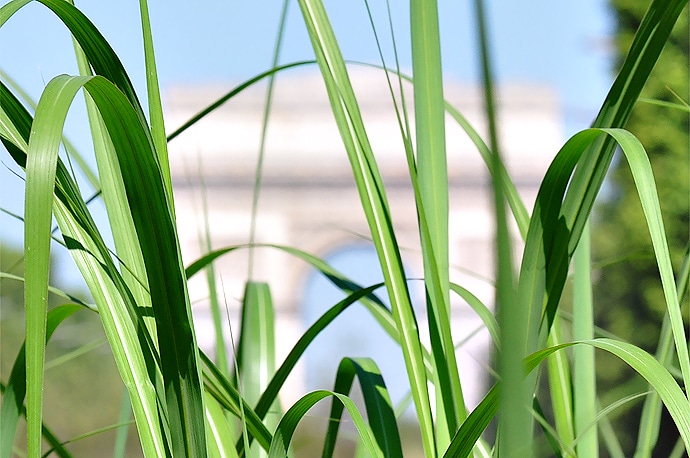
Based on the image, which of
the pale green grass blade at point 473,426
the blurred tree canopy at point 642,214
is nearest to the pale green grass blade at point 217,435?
the pale green grass blade at point 473,426

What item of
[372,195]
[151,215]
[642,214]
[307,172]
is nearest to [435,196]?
[372,195]

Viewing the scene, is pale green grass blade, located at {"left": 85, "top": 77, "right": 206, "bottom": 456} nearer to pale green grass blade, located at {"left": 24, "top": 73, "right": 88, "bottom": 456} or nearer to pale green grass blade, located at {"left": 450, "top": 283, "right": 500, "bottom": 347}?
pale green grass blade, located at {"left": 24, "top": 73, "right": 88, "bottom": 456}

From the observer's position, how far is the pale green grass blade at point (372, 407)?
31cm

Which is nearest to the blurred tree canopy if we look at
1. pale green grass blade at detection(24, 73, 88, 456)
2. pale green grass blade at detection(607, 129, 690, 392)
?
pale green grass blade at detection(607, 129, 690, 392)

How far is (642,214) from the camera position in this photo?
3543 mm

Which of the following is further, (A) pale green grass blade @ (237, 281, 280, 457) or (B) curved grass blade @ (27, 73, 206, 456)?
(A) pale green grass blade @ (237, 281, 280, 457)

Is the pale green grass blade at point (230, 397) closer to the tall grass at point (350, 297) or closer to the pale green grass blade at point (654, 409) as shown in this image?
the tall grass at point (350, 297)

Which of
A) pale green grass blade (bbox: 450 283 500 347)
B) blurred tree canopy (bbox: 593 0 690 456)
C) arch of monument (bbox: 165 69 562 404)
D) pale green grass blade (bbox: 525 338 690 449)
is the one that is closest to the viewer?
pale green grass blade (bbox: 525 338 690 449)

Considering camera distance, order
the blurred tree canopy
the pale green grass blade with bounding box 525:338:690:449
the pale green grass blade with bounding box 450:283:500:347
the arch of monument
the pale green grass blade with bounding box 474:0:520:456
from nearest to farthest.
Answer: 1. the pale green grass blade with bounding box 474:0:520:456
2. the pale green grass blade with bounding box 525:338:690:449
3. the pale green grass blade with bounding box 450:283:500:347
4. the blurred tree canopy
5. the arch of monument

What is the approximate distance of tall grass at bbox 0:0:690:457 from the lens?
180 millimetres

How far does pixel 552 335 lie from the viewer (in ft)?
1.02

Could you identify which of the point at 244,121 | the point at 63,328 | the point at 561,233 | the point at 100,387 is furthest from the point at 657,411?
the point at 244,121

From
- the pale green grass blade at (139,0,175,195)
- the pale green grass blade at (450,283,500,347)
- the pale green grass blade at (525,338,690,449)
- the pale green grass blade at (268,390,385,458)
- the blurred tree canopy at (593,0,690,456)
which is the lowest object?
the pale green grass blade at (268,390,385,458)

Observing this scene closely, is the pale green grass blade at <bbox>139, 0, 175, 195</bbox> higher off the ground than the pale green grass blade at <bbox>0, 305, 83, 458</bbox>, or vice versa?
the pale green grass blade at <bbox>139, 0, 175, 195</bbox>
